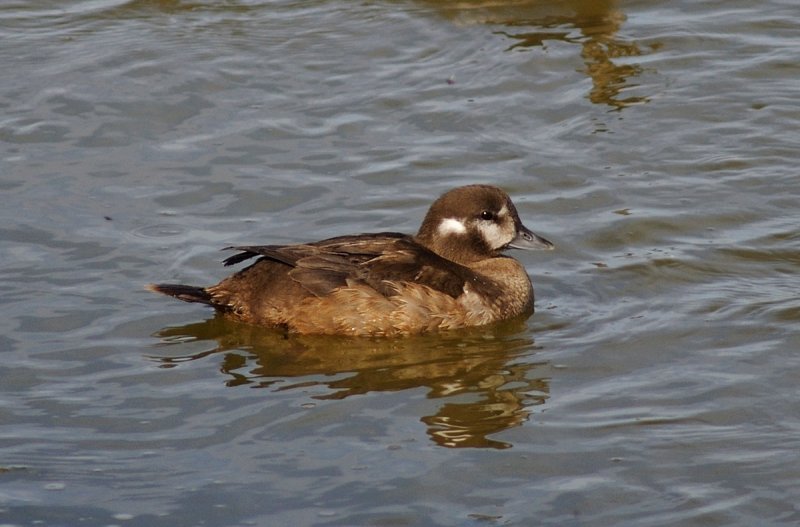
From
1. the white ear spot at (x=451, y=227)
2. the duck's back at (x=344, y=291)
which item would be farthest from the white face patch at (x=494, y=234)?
the duck's back at (x=344, y=291)

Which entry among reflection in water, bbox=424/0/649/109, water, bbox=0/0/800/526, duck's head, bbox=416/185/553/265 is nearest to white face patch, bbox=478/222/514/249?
duck's head, bbox=416/185/553/265

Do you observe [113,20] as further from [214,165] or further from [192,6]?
[214,165]

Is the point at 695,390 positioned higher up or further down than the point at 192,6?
further down

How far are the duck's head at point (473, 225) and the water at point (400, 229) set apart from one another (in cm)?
39

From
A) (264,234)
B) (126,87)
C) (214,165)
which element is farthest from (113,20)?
(264,234)

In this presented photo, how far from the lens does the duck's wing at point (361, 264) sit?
8.28 meters

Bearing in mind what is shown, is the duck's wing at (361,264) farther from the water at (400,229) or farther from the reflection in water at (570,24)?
the reflection in water at (570,24)

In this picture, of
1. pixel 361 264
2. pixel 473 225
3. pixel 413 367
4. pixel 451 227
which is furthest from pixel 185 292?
pixel 473 225

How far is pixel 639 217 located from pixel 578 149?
1295mm

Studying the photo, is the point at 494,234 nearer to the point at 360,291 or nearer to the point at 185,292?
the point at 360,291

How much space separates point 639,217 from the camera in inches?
375

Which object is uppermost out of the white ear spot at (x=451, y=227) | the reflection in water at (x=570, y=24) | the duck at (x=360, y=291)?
the reflection in water at (x=570, y=24)

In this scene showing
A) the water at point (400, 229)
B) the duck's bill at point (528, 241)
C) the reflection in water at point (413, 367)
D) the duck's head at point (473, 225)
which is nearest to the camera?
the water at point (400, 229)

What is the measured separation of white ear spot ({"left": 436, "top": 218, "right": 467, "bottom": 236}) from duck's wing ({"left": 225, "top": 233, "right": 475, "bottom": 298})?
0.29 meters
